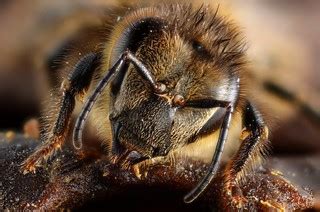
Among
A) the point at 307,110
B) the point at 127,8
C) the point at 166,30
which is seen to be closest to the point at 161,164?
the point at 166,30

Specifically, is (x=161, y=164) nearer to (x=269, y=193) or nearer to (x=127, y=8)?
(x=269, y=193)

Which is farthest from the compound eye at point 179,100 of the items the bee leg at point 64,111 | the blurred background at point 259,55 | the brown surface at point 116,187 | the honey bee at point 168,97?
the blurred background at point 259,55

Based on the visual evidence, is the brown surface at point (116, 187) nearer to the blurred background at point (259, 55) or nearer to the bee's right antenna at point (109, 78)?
the bee's right antenna at point (109, 78)

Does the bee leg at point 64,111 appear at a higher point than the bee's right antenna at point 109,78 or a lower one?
lower

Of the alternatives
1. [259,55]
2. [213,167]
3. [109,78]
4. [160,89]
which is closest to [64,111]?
[109,78]

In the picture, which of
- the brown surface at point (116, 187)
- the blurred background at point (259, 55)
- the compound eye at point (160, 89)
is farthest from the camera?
the blurred background at point (259, 55)

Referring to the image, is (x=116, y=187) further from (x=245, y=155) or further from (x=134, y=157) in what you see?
(x=245, y=155)

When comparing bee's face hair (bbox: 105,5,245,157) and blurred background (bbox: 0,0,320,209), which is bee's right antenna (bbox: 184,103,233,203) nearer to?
bee's face hair (bbox: 105,5,245,157)

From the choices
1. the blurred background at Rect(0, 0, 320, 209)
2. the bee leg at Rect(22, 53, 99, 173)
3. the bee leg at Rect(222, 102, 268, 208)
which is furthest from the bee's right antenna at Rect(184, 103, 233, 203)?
the blurred background at Rect(0, 0, 320, 209)
